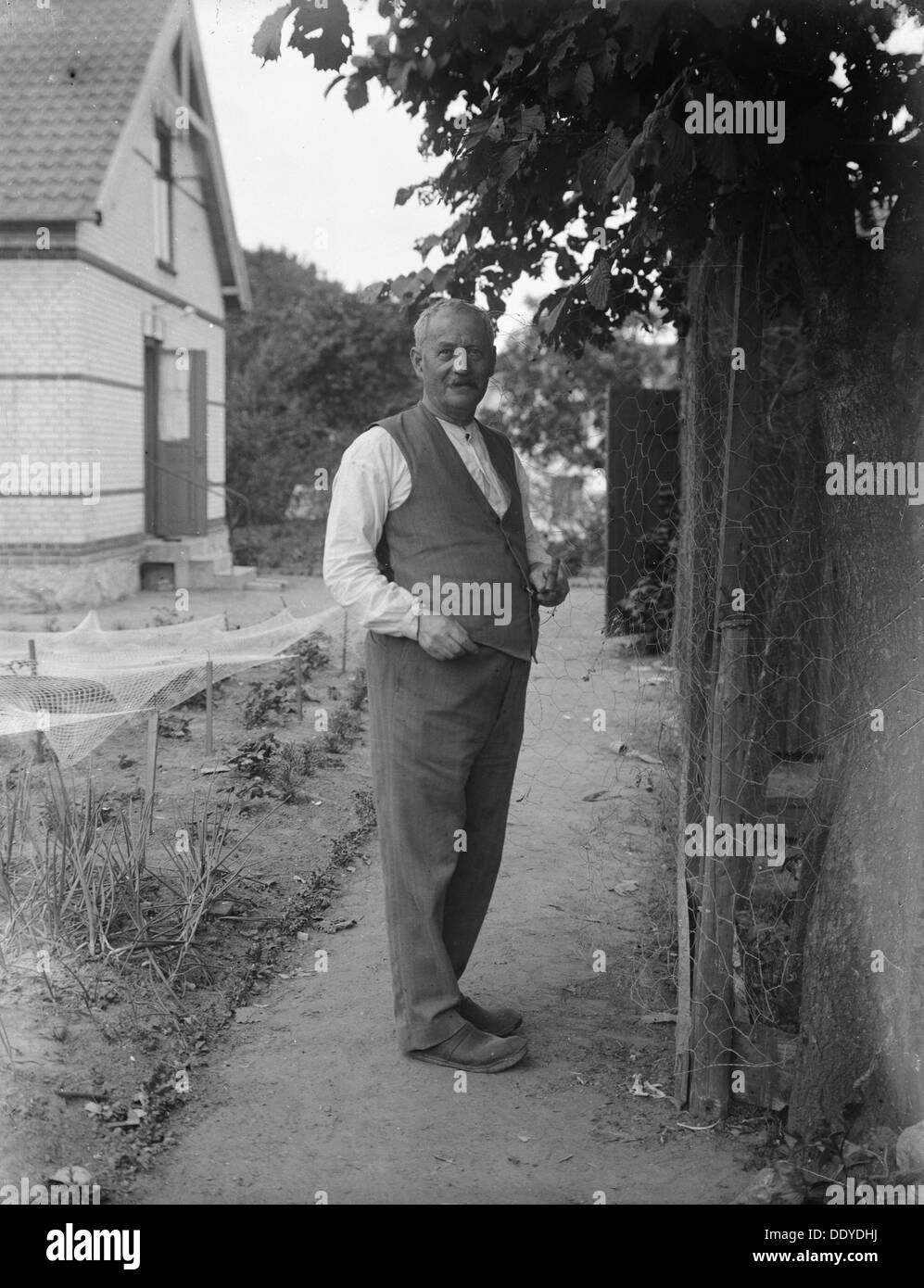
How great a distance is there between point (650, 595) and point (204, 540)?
11029 millimetres

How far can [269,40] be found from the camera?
10.3 feet

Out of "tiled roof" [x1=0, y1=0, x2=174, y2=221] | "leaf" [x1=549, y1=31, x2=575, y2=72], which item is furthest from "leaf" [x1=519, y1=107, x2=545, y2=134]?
"tiled roof" [x1=0, y1=0, x2=174, y2=221]

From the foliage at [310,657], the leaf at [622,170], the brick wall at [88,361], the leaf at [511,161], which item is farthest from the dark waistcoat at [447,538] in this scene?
the brick wall at [88,361]

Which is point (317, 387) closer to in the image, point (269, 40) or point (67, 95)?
point (67, 95)

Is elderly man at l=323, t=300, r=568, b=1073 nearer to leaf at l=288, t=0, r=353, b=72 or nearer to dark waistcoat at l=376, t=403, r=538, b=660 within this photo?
dark waistcoat at l=376, t=403, r=538, b=660

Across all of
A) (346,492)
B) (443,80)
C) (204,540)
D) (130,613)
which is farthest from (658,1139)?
(204,540)

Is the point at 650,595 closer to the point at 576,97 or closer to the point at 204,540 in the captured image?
the point at 576,97

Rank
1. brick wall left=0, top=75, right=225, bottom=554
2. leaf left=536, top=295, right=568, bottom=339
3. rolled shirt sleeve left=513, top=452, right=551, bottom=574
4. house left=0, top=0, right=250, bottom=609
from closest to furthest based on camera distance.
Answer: rolled shirt sleeve left=513, top=452, right=551, bottom=574
leaf left=536, top=295, right=568, bottom=339
house left=0, top=0, right=250, bottom=609
brick wall left=0, top=75, right=225, bottom=554

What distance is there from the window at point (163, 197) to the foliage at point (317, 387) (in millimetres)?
4747

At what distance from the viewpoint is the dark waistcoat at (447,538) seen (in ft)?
11.3

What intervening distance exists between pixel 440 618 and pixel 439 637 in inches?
2.0

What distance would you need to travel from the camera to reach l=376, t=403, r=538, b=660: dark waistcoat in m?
3.43

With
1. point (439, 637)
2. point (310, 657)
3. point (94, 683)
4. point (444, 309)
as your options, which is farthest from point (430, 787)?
point (310, 657)

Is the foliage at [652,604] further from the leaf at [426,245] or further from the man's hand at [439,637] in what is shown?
the leaf at [426,245]
